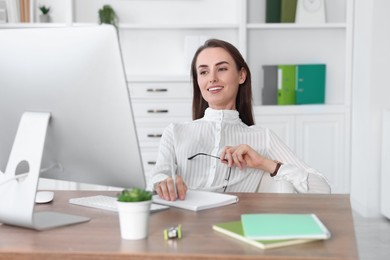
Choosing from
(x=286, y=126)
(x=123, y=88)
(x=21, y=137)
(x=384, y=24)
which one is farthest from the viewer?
(x=286, y=126)

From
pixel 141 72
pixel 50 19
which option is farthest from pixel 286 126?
pixel 50 19

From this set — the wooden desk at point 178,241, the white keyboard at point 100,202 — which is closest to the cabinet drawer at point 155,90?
the white keyboard at point 100,202

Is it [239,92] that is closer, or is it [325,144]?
[239,92]

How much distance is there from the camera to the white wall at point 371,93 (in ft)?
15.5

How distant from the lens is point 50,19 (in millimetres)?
5223

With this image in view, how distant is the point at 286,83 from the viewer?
512cm

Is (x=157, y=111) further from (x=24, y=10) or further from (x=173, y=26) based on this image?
(x=24, y=10)

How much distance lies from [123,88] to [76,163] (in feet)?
0.94

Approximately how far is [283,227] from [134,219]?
338 mm

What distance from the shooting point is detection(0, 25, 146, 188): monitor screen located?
1614 mm

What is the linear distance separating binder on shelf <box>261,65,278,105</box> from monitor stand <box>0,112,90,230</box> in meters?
3.54

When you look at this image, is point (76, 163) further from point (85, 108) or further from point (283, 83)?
point (283, 83)

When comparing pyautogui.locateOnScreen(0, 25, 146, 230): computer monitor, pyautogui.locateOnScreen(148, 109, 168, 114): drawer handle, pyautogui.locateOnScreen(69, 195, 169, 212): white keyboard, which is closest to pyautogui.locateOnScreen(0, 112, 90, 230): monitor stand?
pyautogui.locateOnScreen(0, 25, 146, 230): computer monitor

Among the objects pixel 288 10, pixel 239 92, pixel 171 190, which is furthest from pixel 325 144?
pixel 171 190
